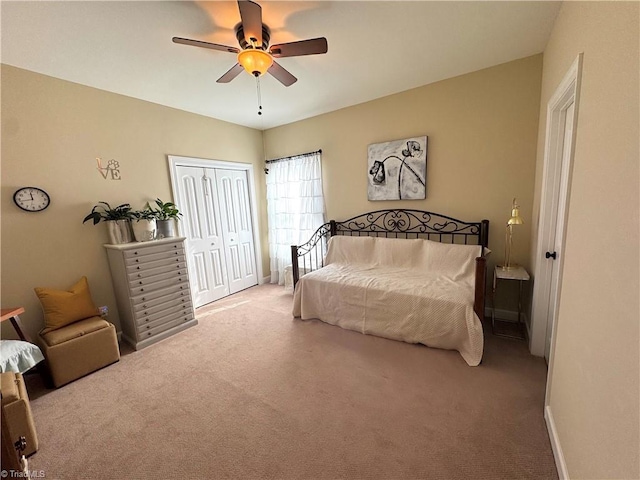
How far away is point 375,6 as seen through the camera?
168 cm

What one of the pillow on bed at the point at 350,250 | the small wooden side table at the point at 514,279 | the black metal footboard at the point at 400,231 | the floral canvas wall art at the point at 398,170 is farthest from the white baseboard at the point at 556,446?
the floral canvas wall art at the point at 398,170

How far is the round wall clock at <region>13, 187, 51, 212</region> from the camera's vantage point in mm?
2197

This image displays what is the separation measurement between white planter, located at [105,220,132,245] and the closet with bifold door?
725 mm

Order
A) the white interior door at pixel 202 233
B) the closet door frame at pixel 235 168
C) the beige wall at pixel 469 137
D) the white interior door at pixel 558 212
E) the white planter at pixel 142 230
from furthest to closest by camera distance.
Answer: the white interior door at pixel 202 233 < the closet door frame at pixel 235 168 < the white planter at pixel 142 230 < the beige wall at pixel 469 137 < the white interior door at pixel 558 212

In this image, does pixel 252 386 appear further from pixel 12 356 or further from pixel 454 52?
pixel 454 52

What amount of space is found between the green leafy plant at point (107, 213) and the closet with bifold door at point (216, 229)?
0.68 meters

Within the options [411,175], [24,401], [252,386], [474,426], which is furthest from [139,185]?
[474,426]

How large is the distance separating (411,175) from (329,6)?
195cm

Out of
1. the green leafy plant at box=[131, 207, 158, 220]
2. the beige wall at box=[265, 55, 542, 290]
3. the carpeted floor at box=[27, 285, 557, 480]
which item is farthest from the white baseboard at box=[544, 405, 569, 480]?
the green leafy plant at box=[131, 207, 158, 220]

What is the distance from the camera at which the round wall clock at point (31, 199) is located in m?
2.20

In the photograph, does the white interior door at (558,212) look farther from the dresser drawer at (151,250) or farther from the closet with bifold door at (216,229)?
the closet with bifold door at (216,229)

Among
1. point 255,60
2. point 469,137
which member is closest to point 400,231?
point 469,137

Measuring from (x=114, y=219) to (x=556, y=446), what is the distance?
3.84 m

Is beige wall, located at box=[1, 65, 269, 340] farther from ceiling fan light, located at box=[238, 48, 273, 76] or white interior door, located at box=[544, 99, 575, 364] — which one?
white interior door, located at box=[544, 99, 575, 364]
